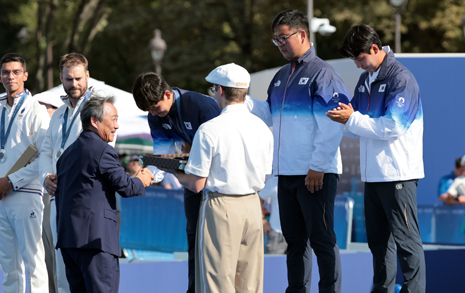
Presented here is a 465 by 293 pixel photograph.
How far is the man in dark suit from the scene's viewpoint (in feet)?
12.2

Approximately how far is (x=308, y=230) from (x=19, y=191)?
237cm

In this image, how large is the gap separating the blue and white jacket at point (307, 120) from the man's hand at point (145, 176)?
893 millimetres

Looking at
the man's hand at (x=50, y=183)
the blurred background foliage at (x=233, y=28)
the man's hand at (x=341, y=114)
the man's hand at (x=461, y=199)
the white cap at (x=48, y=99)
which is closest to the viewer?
the man's hand at (x=341, y=114)

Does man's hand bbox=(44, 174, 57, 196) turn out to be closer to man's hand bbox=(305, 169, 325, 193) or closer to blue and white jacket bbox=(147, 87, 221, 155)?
blue and white jacket bbox=(147, 87, 221, 155)

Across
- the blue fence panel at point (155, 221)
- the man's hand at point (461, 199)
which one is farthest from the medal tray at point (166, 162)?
the man's hand at point (461, 199)

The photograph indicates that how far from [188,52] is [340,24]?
6027 mm

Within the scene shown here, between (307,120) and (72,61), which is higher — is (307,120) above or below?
below

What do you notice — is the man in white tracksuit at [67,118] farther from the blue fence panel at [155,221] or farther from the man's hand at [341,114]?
the blue fence panel at [155,221]

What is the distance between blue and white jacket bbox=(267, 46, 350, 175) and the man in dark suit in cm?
118

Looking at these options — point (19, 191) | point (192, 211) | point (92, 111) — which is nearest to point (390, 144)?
point (192, 211)

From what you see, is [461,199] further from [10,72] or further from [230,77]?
[10,72]

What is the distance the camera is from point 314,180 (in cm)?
413

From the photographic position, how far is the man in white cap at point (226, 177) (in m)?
3.56

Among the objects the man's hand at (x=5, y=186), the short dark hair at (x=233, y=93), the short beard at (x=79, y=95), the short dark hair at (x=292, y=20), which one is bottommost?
the man's hand at (x=5, y=186)
